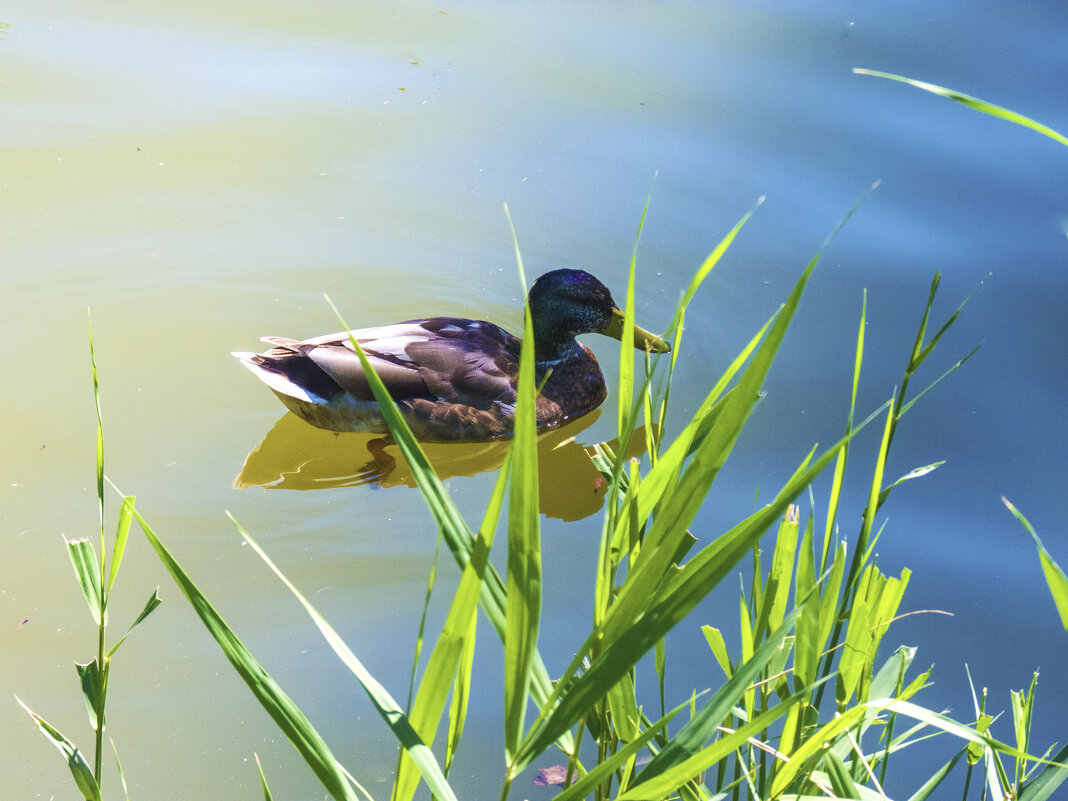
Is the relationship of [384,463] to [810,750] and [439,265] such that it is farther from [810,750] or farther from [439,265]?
[810,750]

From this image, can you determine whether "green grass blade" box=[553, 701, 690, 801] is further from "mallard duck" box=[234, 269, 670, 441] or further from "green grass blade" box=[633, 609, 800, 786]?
"mallard duck" box=[234, 269, 670, 441]

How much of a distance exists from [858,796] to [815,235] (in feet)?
11.2

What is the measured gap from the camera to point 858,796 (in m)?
1.67

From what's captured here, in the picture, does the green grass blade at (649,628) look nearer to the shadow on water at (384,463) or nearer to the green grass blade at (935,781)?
the green grass blade at (935,781)

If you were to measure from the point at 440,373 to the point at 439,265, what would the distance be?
71 cm

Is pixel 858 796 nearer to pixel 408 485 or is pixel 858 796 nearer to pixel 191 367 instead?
pixel 408 485

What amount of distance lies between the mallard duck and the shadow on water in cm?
6

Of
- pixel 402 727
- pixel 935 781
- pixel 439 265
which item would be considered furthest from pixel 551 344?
pixel 402 727

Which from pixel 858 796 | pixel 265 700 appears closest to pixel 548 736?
pixel 265 700

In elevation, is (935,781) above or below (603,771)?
below

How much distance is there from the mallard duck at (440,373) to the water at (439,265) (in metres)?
0.20

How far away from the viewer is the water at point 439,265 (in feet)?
9.97

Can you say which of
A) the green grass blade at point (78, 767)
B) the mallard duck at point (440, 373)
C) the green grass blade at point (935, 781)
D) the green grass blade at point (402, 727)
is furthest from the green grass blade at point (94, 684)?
the mallard duck at point (440, 373)

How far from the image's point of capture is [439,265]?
470 centimetres
